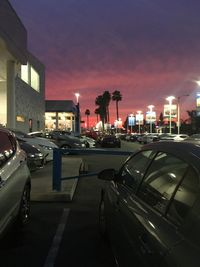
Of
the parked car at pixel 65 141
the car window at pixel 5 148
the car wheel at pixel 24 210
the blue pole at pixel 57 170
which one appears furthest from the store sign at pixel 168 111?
the car window at pixel 5 148

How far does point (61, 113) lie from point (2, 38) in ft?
225

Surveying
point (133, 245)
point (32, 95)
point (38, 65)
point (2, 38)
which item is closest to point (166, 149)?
point (133, 245)

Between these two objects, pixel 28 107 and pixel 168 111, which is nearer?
pixel 28 107

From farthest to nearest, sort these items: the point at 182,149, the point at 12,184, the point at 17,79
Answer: the point at 17,79 → the point at 12,184 → the point at 182,149

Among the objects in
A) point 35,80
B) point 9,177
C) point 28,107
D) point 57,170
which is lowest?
point 57,170

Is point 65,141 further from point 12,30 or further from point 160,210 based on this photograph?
point 160,210

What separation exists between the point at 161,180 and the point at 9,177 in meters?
2.68

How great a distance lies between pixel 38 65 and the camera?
53.5m

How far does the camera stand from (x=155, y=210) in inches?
148

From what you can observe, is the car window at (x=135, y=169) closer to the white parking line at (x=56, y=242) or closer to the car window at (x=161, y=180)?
the car window at (x=161, y=180)

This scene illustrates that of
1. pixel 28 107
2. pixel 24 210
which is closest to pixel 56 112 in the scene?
pixel 28 107

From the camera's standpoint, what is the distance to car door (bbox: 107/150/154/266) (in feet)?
13.5

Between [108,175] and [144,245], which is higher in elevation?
[108,175]

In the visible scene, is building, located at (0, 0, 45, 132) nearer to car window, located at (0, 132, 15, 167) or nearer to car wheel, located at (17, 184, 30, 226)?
car wheel, located at (17, 184, 30, 226)
